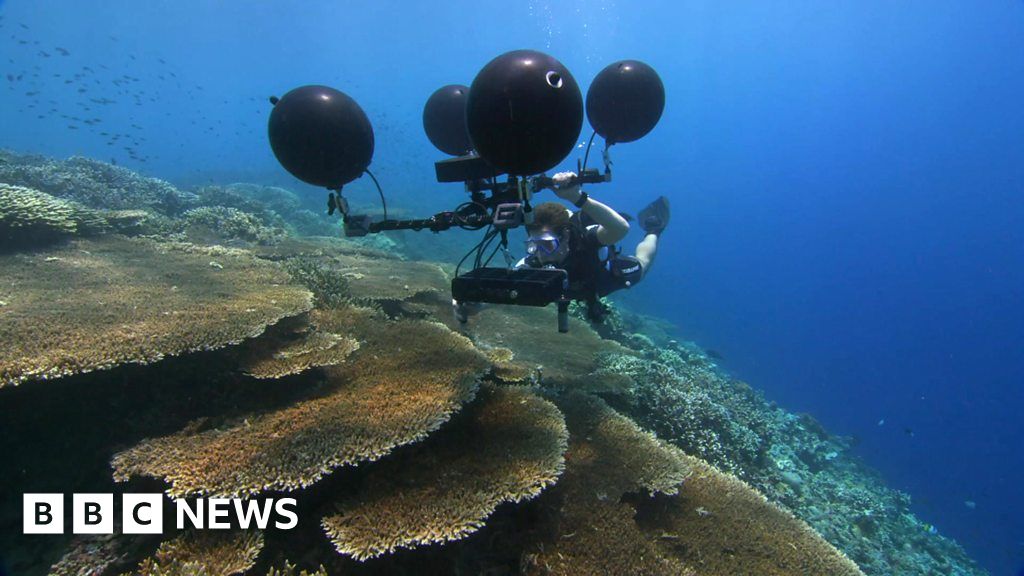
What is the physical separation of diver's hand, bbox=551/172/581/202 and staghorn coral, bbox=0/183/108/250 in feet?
27.6

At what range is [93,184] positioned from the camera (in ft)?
41.8

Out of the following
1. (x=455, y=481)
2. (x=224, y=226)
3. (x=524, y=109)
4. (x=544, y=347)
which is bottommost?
(x=544, y=347)

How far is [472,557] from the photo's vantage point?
340cm

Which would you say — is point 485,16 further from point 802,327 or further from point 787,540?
point 787,540

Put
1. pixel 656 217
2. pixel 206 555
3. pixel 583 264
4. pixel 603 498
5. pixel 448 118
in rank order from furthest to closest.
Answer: pixel 656 217
pixel 583 264
pixel 448 118
pixel 603 498
pixel 206 555

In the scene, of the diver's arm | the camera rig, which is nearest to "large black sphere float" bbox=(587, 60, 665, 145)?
the diver's arm

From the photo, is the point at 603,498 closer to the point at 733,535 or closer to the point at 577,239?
the point at 733,535

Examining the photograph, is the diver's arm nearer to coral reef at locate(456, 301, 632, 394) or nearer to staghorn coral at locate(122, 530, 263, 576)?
coral reef at locate(456, 301, 632, 394)

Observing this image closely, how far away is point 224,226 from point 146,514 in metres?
9.34

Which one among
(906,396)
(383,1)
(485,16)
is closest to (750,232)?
(906,396)

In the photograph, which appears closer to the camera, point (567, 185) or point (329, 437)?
point (329, 437)

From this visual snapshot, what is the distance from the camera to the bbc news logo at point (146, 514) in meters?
3.24

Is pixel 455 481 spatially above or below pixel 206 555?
above

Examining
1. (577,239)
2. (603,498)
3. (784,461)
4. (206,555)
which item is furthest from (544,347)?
(784,461)
